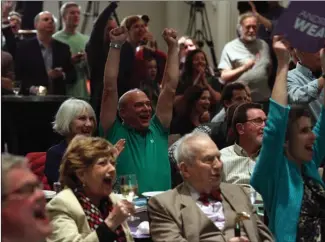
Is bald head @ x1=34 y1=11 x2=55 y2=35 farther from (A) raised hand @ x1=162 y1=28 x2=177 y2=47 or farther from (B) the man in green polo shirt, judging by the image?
(A) raised hand @ x1=162 y1=28 x2=177 y2=47

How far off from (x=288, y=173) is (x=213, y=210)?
0.35 meters

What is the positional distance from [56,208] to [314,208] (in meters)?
1.07

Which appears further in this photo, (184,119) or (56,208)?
(184,119)

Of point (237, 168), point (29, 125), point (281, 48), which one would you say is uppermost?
point (281, 48)

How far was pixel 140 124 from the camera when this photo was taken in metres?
4.62

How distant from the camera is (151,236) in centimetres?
327

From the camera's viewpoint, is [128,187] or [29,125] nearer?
[128,187]

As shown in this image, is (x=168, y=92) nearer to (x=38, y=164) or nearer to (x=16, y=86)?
(x=38, y=164)

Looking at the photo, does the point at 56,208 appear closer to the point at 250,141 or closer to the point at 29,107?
the point at 250,141

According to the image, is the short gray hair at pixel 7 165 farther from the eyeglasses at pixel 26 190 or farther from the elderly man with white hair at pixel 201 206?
the elderly man with white hair at pixel 201 206

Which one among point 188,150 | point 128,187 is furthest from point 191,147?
point 128,187

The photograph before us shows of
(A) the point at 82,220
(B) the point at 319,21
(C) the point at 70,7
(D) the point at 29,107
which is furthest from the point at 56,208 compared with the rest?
(C) the point at 70,7

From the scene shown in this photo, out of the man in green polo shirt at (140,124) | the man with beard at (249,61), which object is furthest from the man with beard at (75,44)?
the man in green polo shirt at (140,124)

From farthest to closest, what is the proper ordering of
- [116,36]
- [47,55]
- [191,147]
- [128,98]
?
[47,55]
[128,98]
[116,36]
[191,147]
